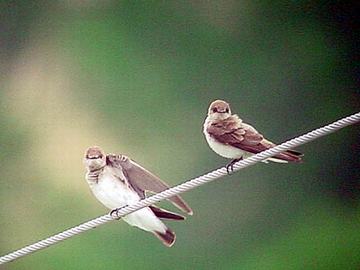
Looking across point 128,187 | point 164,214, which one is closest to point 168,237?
point 164,214

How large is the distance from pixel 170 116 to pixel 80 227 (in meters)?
0.36

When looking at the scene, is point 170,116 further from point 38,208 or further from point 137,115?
point 38,208

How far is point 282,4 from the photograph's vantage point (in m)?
2.13

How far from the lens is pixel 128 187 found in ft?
6.98

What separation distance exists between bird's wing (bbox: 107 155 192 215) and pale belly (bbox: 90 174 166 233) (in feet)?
0.08

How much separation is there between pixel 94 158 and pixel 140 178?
13cm

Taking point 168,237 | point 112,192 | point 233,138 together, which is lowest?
point 168,237

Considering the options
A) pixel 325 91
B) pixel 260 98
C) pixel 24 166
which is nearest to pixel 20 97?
pixel 24 166

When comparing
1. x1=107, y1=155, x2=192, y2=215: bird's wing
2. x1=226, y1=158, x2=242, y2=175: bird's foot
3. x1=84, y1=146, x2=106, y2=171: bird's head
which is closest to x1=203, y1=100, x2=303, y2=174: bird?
x1=226, y1=158, x2=242, y2=175: bird's foot

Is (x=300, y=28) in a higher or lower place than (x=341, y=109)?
higher

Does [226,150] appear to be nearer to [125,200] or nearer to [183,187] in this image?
[183,187]

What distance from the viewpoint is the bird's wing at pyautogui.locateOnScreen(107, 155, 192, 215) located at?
2.11 metres

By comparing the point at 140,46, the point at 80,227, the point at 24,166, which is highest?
the point at 140,46

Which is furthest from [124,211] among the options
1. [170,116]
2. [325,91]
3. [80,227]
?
→ [325,91]
